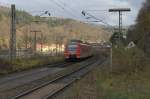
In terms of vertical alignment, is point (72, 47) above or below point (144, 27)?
below

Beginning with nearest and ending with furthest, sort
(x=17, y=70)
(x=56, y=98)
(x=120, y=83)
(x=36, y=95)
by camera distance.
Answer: (x=56, y=98), (x=36, y=95), (x=120, y=83), (x=17, y=70)

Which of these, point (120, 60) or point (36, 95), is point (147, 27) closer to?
Result: point (120, 60)

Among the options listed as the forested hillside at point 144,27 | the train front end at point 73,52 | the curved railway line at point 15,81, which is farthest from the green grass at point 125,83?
the train front end at point 73,52

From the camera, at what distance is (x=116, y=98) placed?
58.6ft

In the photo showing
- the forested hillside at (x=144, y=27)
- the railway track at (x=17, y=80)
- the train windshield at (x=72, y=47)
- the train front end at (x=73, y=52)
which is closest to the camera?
the railway track at (x=17, y=80)

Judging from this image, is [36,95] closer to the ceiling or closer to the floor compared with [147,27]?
closer to the floor

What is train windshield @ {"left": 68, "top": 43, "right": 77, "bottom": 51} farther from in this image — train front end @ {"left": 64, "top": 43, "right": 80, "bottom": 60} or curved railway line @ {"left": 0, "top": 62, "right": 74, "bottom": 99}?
curved railway line @ {"left": 0, "top": 62, "right": 74, "bottom": 99}

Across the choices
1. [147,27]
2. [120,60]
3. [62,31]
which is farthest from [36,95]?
[62,31]

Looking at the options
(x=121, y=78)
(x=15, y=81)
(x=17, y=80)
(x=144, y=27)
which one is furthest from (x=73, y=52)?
(x=121, y=78)

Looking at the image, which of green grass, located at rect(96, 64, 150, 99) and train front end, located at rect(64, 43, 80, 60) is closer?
green grass, located at rect(96, 64, 150, 99)

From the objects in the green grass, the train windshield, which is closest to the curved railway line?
the green grass

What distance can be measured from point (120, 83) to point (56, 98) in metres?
6.26

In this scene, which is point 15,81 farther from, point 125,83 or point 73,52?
point 73,52

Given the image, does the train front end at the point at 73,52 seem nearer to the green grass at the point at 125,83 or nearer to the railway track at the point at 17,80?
the railway track at the point at 17,80
